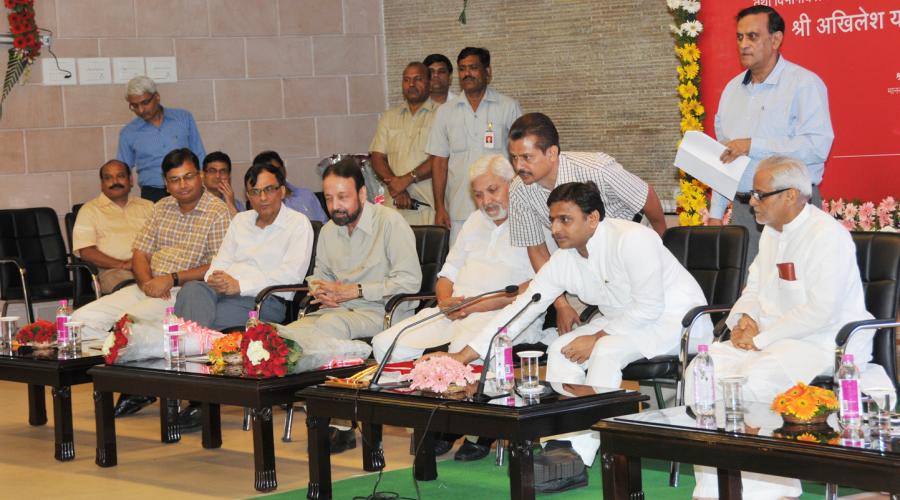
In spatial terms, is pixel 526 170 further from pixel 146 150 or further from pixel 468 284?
pixel 146 150

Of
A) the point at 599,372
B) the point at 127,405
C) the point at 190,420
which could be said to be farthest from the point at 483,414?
the point at 127,405

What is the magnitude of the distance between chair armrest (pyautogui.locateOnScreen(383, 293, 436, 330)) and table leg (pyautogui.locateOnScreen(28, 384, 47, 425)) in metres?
1.93

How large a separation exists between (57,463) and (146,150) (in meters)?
3.60

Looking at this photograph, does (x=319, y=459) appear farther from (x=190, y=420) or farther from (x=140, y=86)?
(x=140, y=86)

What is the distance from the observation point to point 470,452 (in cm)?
543

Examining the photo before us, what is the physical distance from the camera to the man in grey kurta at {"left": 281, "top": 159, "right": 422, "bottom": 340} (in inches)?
241

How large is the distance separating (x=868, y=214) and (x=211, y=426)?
3580 millimetres

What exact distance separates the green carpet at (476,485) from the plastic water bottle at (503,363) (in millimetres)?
611

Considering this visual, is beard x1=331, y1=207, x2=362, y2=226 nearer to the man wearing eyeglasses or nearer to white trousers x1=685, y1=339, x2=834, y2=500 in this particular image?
the man wearing eyeglasses

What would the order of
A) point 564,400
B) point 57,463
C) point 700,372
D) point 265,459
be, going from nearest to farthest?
point 700,372
point 564,400
point 265,459
point 57,463

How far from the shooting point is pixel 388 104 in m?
10.9

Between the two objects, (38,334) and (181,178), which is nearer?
(38,334)

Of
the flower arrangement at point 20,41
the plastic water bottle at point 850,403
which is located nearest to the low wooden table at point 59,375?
the plastic water bottle at point 850,403

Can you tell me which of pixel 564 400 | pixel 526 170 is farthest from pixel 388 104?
pixel 564 400
